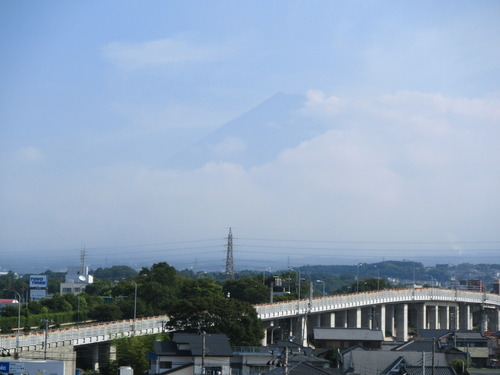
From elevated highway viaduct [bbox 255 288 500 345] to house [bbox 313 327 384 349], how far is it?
25.4 ft

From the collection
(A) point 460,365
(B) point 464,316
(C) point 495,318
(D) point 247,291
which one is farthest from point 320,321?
(A) point 460,365

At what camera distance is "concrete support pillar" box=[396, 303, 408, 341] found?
370 feet

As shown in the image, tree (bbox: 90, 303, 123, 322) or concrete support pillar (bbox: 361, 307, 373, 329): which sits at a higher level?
tree (bbox: 90, 303, 123, 322)

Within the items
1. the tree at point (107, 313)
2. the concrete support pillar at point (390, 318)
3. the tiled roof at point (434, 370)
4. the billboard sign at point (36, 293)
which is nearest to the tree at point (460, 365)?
the tiled roof at point (434, 370)

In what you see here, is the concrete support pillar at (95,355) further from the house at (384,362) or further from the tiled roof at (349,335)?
the house at (384,362)

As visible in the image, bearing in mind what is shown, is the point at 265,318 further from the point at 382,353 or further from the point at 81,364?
the point at 382,353

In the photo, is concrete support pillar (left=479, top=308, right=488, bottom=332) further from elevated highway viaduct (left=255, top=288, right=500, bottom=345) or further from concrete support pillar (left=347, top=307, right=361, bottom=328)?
concrete support pillar (left=347, top=307, right=361, bottom=328)

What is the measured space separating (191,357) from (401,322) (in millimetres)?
71353

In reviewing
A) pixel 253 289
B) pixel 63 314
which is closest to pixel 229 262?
pixel 253 289

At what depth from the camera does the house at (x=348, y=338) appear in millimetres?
74438

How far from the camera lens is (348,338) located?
249 ft

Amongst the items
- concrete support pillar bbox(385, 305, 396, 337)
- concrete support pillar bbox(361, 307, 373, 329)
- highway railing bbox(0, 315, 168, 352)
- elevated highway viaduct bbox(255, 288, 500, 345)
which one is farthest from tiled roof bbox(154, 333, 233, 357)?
concrete support pillar bbox(385, 305, 396, 337)

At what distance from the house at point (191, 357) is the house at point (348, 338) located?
25250 mm

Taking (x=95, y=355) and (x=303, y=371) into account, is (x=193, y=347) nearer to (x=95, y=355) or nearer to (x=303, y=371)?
(x=303, y=371)
